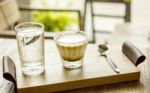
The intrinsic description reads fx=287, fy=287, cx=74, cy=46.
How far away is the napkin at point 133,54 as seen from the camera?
2.69ft

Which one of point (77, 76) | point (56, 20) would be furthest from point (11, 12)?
point (77, 76)

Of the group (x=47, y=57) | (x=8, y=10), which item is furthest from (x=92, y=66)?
(x=8, y=10)

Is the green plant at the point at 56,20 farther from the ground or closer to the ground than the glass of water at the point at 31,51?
closer to the ground

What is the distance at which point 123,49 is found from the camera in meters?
0.90

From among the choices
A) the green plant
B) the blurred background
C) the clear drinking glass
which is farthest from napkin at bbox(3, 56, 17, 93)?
the green plant

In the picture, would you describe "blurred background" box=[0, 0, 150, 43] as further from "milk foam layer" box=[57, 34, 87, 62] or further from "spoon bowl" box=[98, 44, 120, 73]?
"milk foam layer" box=[57, 34, 87, 62]

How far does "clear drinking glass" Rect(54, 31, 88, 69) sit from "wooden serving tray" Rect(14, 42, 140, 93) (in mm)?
20

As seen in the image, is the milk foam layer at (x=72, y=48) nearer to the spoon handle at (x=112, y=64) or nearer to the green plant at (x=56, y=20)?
the spoon handle at (x=112, y=64)

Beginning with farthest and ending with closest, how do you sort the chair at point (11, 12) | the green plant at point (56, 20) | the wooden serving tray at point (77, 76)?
the green plant at point (56, 20) < the chair at point (11, 12) < the wooden serving tray at point (77, 76)

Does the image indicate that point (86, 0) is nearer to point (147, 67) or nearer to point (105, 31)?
point (105, 31)

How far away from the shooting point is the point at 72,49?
778 mm

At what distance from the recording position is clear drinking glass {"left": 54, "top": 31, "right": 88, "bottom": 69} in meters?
0.78

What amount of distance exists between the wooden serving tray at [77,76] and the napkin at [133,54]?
0.01m

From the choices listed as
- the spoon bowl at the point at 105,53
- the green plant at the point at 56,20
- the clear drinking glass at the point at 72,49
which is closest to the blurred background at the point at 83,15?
the green plant at the point at 56,20
